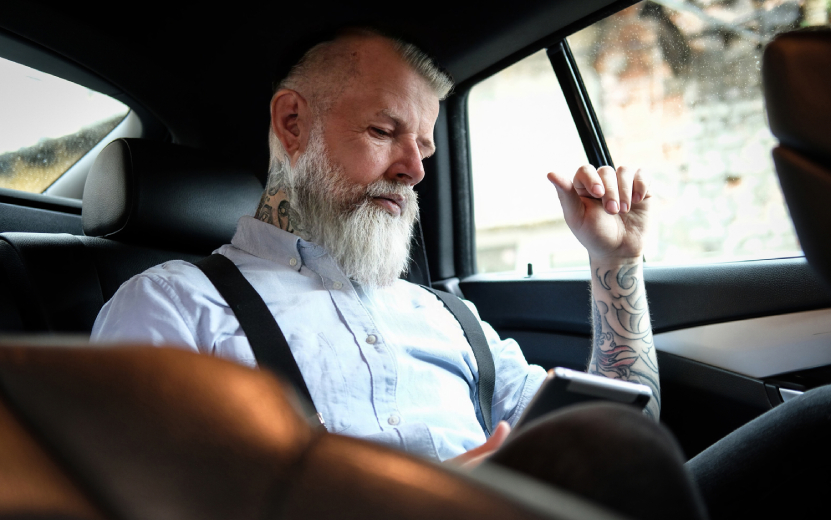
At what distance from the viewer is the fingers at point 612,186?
52.8 inches

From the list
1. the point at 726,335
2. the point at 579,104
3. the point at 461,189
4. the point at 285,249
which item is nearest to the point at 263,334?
the point at 285,249

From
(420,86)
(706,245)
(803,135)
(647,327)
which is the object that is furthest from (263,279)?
(706,245)

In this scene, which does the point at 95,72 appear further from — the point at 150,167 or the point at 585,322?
the point at 585,322

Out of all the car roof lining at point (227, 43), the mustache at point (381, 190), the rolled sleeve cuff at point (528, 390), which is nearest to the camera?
the rolled sleeve cuff at point (528, 390)

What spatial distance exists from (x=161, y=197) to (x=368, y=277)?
61cm

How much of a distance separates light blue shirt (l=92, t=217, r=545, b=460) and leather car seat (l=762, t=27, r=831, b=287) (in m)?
0.64

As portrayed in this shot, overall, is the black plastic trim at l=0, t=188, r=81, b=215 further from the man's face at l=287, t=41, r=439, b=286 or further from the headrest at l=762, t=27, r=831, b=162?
the headrest at l=762, t=27, r=831, b=162

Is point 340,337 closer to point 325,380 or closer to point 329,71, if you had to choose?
point 325,380

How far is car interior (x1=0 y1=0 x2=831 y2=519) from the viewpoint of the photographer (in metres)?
0.26

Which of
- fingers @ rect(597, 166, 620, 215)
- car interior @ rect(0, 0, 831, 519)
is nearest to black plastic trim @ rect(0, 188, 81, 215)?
car interior @ rect(0, 0, 831, 519)

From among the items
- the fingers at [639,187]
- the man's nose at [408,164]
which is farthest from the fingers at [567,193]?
the man's nose at [408,164]

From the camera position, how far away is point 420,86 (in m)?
1.68

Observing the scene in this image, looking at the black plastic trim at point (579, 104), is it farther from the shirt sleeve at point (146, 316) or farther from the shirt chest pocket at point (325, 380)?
the shirt sleeve at point (146, 316)

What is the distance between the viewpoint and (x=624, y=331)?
4.69 ft
